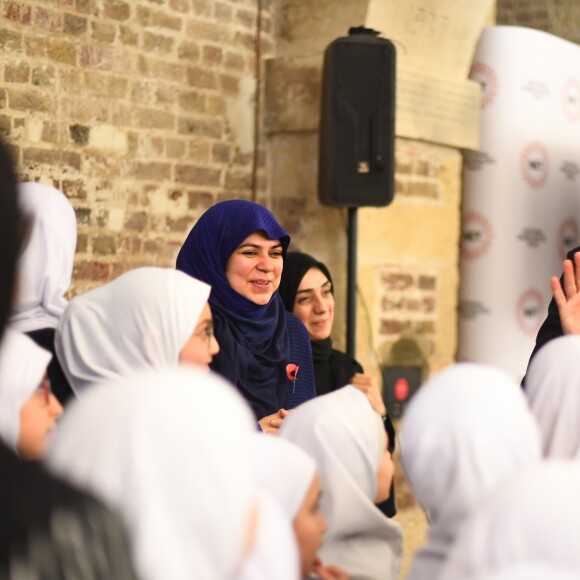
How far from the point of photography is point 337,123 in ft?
20.0

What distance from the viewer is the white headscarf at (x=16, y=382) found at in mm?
2172

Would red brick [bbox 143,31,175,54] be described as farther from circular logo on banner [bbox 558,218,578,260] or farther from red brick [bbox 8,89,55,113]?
circular logo on banner [bbox 558,218,578,260]

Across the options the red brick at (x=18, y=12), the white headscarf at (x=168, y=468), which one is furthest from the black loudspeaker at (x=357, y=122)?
the white headscarf at (x=168, y=468)

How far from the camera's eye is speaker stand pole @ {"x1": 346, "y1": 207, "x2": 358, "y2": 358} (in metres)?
6.24

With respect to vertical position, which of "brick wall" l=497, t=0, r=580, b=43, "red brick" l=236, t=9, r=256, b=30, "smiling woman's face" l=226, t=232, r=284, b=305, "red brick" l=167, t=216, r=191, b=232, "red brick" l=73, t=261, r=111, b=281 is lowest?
"red brick" l=73, t=261, r=111, b=281

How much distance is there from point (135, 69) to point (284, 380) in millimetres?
2447

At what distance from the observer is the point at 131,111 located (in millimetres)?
5906

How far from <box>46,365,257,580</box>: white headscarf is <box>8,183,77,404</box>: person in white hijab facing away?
1685mm

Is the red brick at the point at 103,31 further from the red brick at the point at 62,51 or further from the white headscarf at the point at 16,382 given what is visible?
the white headscarf at the point at 16,382

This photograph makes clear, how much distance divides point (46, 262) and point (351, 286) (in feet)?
9.69

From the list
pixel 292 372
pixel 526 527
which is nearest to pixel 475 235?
pixel 292 372

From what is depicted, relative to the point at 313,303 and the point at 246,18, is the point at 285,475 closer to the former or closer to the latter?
the point at 313,303

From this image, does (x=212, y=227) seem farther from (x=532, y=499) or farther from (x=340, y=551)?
(x=532, y=499)

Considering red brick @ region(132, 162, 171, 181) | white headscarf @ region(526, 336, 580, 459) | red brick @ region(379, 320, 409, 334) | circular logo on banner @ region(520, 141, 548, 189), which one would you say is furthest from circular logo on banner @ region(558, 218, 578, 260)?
white headscarf @ region(526, 336, 580, 459)
